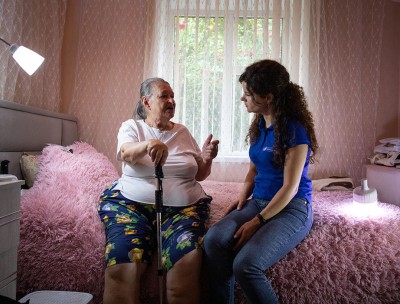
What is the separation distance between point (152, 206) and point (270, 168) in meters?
0.59

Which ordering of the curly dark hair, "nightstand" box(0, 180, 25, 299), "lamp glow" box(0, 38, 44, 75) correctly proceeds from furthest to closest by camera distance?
1. "lamp glow" box(0, 38, 44, 75)
2. the curly dark hair
3. "nightstand" box(0, 180, 25, 299)

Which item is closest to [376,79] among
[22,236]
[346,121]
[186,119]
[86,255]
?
[346,121]

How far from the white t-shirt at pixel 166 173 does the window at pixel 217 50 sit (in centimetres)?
124

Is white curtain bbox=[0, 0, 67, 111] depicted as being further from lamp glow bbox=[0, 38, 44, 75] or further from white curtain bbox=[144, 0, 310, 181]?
white curtain bbox=[144, 0, 310, 181]

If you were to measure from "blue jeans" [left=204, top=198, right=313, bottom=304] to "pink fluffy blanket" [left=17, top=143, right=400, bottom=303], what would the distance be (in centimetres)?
9

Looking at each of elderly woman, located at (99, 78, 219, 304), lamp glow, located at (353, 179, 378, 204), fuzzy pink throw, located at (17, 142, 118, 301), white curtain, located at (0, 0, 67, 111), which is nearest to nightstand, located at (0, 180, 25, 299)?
fuzzy pink throw, located at (17, 142, 118, 301)

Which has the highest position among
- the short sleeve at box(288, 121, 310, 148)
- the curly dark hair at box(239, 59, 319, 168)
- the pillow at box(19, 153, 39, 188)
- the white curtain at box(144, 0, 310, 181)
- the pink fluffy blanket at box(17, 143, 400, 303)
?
the white curtain at box(144, 0, 310, 181)

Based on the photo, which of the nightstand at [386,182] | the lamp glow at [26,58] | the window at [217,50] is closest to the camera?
the lamp glow at [26,58]

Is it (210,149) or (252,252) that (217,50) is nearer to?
(210,149)

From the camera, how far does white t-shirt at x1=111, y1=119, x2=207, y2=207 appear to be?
1.39 meters

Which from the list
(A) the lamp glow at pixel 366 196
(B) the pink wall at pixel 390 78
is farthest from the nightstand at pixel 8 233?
(B) the pink wall at pixel 390 78

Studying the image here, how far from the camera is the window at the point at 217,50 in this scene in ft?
9.00

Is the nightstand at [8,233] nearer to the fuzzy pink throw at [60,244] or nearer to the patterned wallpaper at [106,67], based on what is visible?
the fuzzy pink throw at [60,244]

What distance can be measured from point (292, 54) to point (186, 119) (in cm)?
119
